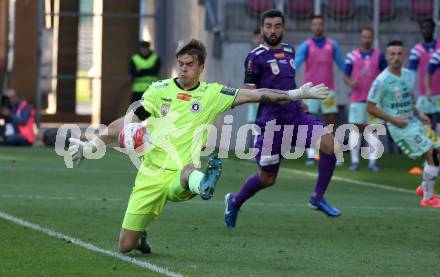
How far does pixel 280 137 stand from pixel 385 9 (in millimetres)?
14488

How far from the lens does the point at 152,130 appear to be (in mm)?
10945

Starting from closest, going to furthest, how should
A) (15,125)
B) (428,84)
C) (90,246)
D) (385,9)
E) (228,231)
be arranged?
1. (90,246)
2. (228,231)
3. (428,84)
4. (15,125)
5. (385,9)

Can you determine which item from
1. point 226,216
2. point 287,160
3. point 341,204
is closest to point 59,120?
point 287,160

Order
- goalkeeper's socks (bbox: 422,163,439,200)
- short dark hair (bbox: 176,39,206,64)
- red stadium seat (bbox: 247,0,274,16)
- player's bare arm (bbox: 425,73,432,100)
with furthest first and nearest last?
red stadium seat (bbox: 247,0,274,16), player's bare arm (bbox: 425,73,432,100), goalkeeper's socks (bbox: 422,163,439,200), short dark hair (bbox: 176,39,206,64)

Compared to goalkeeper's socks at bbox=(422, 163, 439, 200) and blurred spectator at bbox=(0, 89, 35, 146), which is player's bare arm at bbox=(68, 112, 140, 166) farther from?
blurred spectator at bbox=(0, 89, 35, 146)

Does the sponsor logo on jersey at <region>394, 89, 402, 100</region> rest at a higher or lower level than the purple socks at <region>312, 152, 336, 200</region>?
higher

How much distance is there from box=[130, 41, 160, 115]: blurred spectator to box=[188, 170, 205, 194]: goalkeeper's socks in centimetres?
1679

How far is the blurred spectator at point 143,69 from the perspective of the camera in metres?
27.1

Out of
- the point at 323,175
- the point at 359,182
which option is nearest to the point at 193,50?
the point at 323,175

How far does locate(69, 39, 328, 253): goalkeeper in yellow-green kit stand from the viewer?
10.7 metres

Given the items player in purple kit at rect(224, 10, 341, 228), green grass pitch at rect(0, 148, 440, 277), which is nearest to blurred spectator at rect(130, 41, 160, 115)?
green grass pitch at rect(0, 148, 440, 277)

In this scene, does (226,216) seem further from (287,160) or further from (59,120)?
(59,120)

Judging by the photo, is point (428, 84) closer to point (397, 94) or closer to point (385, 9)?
point (385, 9)

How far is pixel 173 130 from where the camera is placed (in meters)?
11.0
